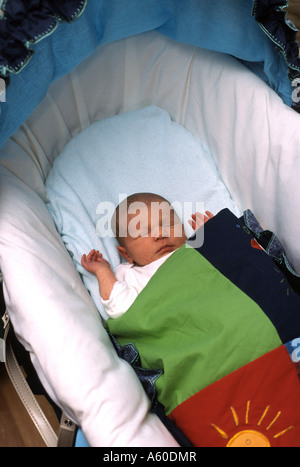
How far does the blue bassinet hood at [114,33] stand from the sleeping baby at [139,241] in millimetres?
400

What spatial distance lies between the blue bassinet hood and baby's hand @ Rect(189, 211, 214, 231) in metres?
0.40

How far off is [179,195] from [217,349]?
2.04 ft

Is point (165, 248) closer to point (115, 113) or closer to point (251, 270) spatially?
point (251, 270)

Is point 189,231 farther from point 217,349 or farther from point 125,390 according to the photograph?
point 125,390

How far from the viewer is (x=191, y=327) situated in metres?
0.99

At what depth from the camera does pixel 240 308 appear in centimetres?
97

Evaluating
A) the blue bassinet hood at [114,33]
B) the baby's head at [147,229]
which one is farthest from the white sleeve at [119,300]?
the blue bassinet hood at [114,33]

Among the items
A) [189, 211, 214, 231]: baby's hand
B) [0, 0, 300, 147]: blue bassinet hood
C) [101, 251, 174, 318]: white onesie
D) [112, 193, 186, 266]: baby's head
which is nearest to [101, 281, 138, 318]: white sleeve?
[101, 251, 174, 318]: white onesie

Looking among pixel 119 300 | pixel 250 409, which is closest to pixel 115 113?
pixel 119 300

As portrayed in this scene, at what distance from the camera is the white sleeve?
3.72ft

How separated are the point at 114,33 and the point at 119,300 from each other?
74cm

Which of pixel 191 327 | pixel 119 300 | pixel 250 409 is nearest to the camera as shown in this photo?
pixel 250 409

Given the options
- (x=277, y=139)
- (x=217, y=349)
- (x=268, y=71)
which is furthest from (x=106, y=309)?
(x=268, y=71)
